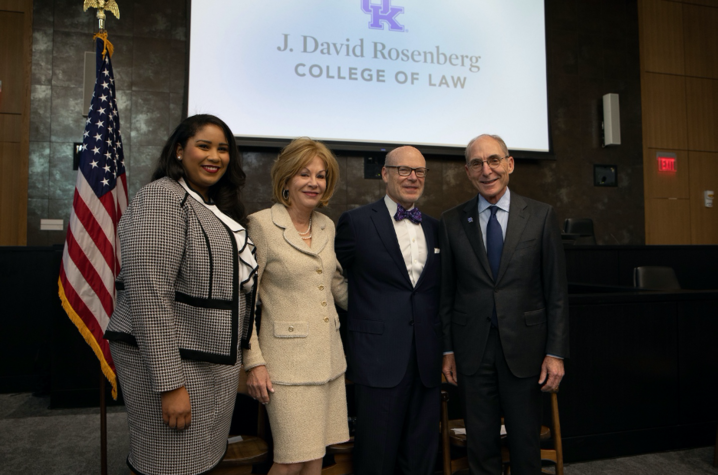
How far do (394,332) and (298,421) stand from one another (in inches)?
20.0

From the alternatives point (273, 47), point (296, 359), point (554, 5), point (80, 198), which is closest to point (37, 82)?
point (273, 47)

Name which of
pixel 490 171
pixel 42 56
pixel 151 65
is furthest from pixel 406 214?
pixel 42 56

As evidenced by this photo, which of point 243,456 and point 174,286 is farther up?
point 174,286

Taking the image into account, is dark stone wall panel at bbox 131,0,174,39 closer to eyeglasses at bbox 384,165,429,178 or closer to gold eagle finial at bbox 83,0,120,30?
gold eagle finial at bbox 83,0,120,30

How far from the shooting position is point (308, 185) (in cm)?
183

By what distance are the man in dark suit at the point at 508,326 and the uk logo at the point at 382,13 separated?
454 centimetres

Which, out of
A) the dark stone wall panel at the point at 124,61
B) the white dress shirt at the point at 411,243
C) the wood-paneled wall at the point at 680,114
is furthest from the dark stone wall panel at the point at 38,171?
the wood-paneled wall at the point at 680,114

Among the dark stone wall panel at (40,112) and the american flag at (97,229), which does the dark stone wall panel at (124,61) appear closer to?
the dark stone wall panel at (40,112)

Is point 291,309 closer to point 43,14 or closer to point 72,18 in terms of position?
point 72,18

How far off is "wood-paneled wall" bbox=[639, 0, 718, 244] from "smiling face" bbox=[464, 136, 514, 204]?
258 inches

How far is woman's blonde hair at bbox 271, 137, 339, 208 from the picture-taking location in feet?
6.02

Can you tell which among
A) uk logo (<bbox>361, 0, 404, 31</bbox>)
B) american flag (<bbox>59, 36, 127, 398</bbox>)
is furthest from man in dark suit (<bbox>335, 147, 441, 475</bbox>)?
uk logo (<bbox>361, 0, 404, 31</bbox>)

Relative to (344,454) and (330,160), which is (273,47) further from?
(344,454)

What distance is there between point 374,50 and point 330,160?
4.52 meters
